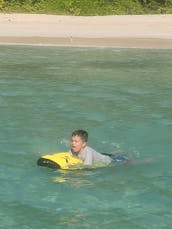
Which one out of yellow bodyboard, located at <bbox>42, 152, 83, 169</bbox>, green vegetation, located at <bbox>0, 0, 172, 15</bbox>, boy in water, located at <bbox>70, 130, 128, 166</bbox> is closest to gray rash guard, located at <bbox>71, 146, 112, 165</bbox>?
boy in water, located at <bbox>70, 130, 128, 166</bbox>

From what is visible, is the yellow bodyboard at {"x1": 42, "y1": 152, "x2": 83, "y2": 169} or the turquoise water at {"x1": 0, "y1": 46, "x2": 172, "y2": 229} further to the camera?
the yellow bodyboard at {"x1": 42, "y1": 152, "x2": 83, "y2": 169}

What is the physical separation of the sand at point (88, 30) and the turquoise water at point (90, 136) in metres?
3.31

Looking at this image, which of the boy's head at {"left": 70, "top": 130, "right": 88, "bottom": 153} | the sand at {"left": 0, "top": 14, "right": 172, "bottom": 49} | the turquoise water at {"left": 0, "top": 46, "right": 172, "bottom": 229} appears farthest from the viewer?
the sand at {"left": 0, "top": 14, "right": 172, "bottom": 49}

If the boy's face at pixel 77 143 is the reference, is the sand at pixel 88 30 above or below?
above

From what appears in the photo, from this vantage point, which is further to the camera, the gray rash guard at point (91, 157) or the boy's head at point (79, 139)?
the gray rash guard at point (91, 157)

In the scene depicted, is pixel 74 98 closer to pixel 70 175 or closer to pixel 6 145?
pixel 6 145

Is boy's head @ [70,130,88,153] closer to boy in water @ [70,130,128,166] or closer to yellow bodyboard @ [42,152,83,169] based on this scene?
boy in water @ [70,130,128,166]

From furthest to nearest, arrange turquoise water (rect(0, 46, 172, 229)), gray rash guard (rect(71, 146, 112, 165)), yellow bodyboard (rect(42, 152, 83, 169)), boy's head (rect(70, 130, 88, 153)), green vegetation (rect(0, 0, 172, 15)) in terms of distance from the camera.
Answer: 1. green vegetation (rect(0, 0, 172, 15))
2. gray rash guard (rect(71, 146, 112, 165))
3. boy's head (rect(70, 130, 88, 153))
4. yellow bodyboard (rect(42, 152, 83, 169))
5. turquoise water (rect(0, 46, 172, 229))

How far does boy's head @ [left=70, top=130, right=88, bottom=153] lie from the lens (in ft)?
36.8

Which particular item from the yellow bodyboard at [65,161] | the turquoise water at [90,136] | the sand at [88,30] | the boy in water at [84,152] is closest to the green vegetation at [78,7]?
the sand at [88,30]

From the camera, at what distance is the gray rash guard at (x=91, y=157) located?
1143 centimetres

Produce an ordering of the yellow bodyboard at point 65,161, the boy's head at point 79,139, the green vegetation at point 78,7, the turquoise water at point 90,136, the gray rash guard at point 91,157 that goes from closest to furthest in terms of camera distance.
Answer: the turquoise water at point 90,136 → the yellow bodyboard at point 65,161 → the boy's head at point 79,139 → the gray rash guard at point 91,157 → the green vegetation at point 78,7

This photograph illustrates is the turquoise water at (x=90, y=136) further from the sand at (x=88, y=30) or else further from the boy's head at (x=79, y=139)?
the sand at (x=88, y=30)

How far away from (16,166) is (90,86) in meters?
8.57
